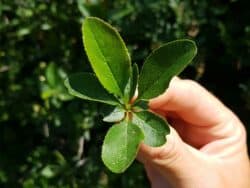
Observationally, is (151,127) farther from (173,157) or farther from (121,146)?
(173,157)

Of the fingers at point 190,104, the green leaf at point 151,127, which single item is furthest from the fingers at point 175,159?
the green leaf at point 151,127

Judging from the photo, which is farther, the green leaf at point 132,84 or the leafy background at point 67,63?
the leafy background at point 67,63

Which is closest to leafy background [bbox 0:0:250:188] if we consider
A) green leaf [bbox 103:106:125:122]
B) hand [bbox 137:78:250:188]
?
hand [bbox 137:78:250:188]

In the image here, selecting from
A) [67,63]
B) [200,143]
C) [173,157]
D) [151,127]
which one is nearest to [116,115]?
[151,127]

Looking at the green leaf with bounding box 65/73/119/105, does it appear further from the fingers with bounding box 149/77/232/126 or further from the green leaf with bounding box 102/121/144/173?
the fingers with bounding box 149/77/232/126

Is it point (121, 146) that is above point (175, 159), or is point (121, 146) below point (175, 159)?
above

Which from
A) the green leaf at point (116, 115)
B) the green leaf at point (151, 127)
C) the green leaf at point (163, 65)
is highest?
the green leaf at point (163, 65)

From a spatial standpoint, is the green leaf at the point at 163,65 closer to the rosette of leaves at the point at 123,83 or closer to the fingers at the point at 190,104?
the rosette of leaves at the point at 123,83
